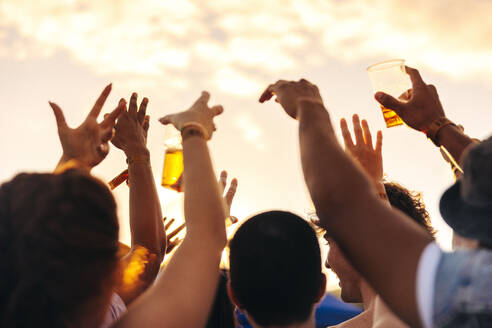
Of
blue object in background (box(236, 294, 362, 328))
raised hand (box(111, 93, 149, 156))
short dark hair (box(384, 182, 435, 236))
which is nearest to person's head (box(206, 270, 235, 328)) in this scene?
raised hand (box(111, 93, 149, 156))

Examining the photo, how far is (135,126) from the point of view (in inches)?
124

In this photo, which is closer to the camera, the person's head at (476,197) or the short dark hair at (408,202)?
the person's head at (476,197)

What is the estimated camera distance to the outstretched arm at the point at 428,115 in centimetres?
247

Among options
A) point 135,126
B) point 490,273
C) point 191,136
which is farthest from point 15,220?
point 135,126

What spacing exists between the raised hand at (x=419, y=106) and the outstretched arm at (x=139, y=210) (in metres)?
1.36

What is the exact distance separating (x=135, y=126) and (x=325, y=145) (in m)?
1.91

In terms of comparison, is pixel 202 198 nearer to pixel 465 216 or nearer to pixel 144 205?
pixel 465 216

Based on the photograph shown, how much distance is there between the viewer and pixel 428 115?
2590mm

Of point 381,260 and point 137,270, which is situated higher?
point 381,260

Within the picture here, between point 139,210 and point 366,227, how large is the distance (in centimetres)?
173

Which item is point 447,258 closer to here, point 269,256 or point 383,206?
point 383,206

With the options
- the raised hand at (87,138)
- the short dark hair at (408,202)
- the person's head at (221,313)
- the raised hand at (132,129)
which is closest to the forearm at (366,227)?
the person's head at (221,313)

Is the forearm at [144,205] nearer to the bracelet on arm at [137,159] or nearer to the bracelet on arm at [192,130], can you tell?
the bracelet on arm at [137,159]

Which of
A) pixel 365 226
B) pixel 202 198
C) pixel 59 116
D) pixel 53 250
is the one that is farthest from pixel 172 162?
pixel 365 226
